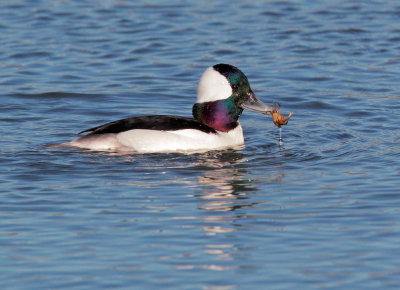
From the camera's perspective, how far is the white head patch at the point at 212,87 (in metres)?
13.0

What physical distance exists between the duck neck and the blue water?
1.49 ft

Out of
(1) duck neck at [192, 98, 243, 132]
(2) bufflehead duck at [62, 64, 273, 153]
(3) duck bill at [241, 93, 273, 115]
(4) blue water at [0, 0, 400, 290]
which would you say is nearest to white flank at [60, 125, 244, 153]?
(2) bufflehead duck at [62, 64, 273, 153]

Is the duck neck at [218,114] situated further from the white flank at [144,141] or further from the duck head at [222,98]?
the white flank at [144,141]

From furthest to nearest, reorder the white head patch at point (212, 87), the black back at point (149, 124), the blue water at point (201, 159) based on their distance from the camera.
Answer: the white head patch at point (212, 87), the black back at point (149, 124), the blue water at point (201, 159)

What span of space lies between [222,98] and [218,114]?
23cm

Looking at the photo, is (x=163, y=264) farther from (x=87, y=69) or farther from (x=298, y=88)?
(x=87, y=69)

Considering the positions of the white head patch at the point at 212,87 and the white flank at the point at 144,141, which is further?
the white head patch at the point at 212,87

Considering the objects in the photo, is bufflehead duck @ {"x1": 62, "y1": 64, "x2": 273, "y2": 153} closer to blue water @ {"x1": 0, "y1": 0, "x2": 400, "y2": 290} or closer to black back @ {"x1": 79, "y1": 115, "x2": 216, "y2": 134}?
black back @ {"x1": 79, "y1": 115, "x2": 216, "y2": 134}

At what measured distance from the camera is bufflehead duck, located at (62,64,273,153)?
12414mm

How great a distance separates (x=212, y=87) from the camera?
42.7ft

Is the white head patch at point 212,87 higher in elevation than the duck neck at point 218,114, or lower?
higher

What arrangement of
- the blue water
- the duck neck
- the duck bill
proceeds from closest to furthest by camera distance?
the blue water < the duck neck < the duck bill

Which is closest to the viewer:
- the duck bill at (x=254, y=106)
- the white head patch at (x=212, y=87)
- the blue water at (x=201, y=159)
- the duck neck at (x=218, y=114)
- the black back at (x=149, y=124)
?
the blue water at (x=201, y=159)

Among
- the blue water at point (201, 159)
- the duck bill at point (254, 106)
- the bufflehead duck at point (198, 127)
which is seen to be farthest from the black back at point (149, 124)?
the duck bill at point (254, 106)
